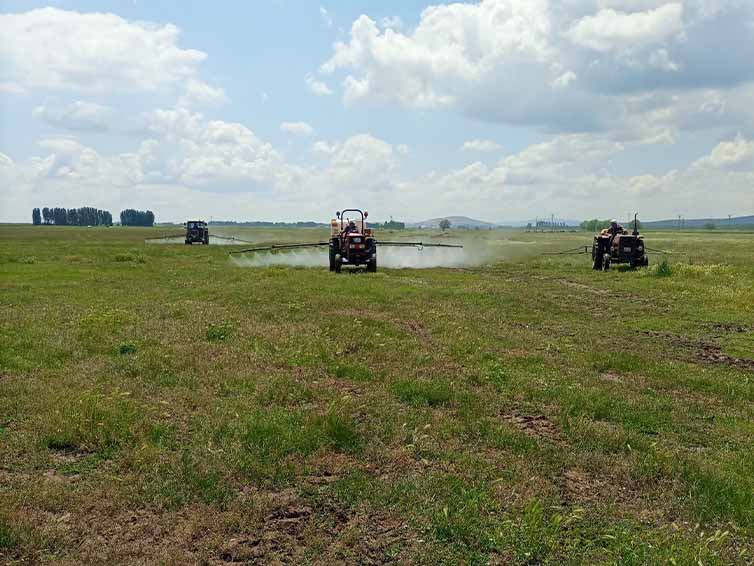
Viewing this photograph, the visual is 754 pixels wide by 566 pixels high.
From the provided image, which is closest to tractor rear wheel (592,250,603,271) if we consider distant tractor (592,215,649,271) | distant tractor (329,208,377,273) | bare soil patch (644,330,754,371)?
distant tractor (592,215,649,271)

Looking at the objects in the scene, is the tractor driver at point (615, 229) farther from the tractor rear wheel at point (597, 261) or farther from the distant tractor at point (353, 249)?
the distant tractor at point (353, 249)

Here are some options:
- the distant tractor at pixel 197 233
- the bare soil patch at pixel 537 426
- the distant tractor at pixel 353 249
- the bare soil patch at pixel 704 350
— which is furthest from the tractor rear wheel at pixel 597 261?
the distant tractor at pixel 197 233

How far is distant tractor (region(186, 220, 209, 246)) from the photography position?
71.4 metres

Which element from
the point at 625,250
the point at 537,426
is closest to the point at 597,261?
the point at 625,250

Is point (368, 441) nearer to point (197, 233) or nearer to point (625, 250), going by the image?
point (625, 250)

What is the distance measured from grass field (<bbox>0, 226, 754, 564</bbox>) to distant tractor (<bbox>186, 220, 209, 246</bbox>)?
5730 centimetres

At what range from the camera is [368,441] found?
767cm

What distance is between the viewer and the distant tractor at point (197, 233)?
234 feet

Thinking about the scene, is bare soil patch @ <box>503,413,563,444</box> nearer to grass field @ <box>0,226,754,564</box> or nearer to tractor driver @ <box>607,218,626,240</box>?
grass field @ <box>0,226,754,564</box>

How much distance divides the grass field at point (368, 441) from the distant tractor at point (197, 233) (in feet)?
188

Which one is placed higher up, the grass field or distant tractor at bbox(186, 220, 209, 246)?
distant tractor at bbox(186, 220, 209, 246)

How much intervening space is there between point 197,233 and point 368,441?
225 ft

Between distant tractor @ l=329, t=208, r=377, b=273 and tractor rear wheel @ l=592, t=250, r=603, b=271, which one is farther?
tractor rear wheel @ l=592, t=250, r=603, b=271

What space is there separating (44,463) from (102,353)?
212 inches
